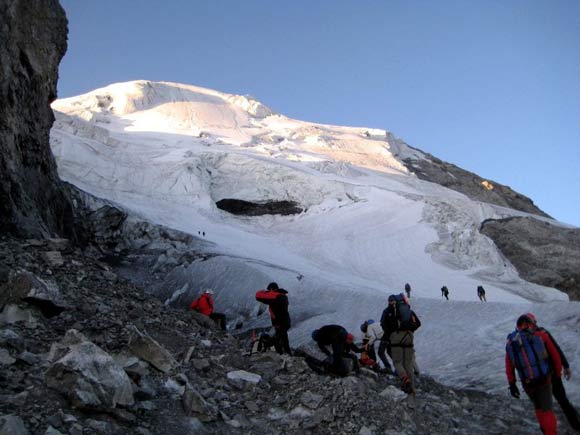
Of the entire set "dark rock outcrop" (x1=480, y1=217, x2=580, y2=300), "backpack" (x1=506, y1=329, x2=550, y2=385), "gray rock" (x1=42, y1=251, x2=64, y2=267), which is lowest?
"gray rock" (x1=42, y1=251, x2=64, y2=267)

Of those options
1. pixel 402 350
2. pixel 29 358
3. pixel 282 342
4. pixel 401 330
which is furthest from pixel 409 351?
pixel 29 358

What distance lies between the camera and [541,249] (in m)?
Answer: 34.7

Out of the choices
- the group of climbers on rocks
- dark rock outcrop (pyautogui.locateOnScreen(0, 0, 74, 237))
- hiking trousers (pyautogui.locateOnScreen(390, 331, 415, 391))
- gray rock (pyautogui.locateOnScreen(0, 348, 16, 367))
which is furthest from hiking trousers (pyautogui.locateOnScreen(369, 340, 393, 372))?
dark rock outcrop (pyautogui.locateOnScreen(0, 0, 74, 237))

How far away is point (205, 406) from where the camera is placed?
512cm

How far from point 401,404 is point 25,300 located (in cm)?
448

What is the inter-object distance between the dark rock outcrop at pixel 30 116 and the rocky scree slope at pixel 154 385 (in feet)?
8.19

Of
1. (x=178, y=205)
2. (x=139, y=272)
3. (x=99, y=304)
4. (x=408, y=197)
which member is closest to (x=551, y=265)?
(x=408, y=197)

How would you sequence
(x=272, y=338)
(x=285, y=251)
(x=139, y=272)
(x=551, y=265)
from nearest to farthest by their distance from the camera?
(x=272, y=338)
(x=139, y=272)
(x=285, y=251)
(x=551, y=265)

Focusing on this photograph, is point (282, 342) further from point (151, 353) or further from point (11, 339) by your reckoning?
point (11, 339)

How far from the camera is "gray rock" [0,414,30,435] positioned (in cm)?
364

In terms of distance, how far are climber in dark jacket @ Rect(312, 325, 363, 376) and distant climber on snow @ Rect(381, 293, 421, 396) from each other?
0.57 m

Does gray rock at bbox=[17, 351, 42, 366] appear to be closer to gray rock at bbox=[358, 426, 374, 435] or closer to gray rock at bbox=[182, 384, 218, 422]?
gray rock at bbox=[182, 384, 218, 422]

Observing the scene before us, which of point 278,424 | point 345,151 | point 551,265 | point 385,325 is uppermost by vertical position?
point 345,151

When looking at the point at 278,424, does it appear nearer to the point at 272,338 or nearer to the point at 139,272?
the point at 272,338
